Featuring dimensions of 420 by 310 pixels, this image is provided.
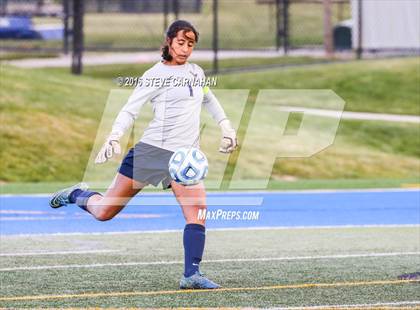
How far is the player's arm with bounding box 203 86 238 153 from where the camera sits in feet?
33.3

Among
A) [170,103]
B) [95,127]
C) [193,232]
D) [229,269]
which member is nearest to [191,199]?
[193,232]

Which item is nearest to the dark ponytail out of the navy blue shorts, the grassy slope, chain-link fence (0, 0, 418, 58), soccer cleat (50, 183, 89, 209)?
the navy blue shorts

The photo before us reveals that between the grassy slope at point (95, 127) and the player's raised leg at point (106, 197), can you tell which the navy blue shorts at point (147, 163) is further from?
the grassy slope at point (95, 127)

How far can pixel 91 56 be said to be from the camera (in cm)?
4003

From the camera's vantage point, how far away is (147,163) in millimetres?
10039

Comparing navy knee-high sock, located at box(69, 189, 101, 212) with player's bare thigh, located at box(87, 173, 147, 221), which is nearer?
player's bare thigh, located at box(87, 173, 147, 221)

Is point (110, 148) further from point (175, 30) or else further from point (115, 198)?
point (175, 30)

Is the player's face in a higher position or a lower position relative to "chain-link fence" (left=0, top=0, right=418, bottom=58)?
higher

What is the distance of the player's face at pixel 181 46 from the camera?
32.6 feet

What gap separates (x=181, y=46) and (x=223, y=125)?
739 mm

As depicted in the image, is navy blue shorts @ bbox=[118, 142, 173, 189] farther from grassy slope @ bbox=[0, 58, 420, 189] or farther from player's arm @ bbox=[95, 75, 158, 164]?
grassy slope @ bbox=[0, 58, 420, 189]

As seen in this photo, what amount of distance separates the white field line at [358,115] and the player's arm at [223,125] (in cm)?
1941

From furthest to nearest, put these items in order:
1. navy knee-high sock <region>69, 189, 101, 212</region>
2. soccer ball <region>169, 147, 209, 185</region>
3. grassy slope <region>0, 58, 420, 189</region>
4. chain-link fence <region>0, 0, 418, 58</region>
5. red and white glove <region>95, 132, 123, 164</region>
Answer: chain-link fence <region>0, 0, 418, 58</region>, grassy slope <region>0, 58, 420, 189</region>, navy knee-high sock <region>69, 189, 101, 212</region>, soccer ball <region>169, 147, 209, 185</region>, red and white glove <region>95, 132, 123, 164</region>

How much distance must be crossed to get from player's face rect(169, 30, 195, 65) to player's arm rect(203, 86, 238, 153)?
0.36m
